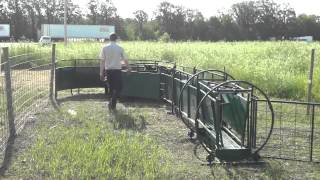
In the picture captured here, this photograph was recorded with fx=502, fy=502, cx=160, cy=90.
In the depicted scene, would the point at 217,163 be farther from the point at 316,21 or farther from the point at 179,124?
the point at 316,21

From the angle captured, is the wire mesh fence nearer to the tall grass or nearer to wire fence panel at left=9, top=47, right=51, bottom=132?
wire fence panel at left=9, top=47, right=51, bottom=132

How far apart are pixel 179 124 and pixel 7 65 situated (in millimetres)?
3545

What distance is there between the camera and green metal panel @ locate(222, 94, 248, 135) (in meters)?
6.98

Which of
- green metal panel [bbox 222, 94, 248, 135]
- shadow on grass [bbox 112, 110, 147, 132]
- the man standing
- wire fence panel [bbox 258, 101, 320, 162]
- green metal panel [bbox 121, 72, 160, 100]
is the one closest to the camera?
green metal panel [bbox 222, 94, 248, 135]

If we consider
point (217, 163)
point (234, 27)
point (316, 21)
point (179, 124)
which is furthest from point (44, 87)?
point (316, 21)

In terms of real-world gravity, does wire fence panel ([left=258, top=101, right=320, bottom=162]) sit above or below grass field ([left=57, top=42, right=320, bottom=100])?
below

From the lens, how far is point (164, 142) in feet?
27.0

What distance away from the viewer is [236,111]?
7.34m

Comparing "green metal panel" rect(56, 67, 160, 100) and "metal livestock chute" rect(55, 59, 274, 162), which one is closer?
"metal livestock chute" rect(55, 59, 274, 162)

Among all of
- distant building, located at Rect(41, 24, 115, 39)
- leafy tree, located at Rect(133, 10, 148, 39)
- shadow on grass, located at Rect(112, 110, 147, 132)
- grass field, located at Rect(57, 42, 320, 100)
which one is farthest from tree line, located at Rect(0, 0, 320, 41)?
shadow on grass, located at Rect(112, 110, 147, 132)

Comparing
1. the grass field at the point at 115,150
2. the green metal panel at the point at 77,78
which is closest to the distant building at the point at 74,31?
the green metal panel at the point at 77,78

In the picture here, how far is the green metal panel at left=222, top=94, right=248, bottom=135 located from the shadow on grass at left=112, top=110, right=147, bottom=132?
206cm

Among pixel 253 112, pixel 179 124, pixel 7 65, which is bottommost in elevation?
pixel 179 124

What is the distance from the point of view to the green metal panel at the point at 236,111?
698 cm
